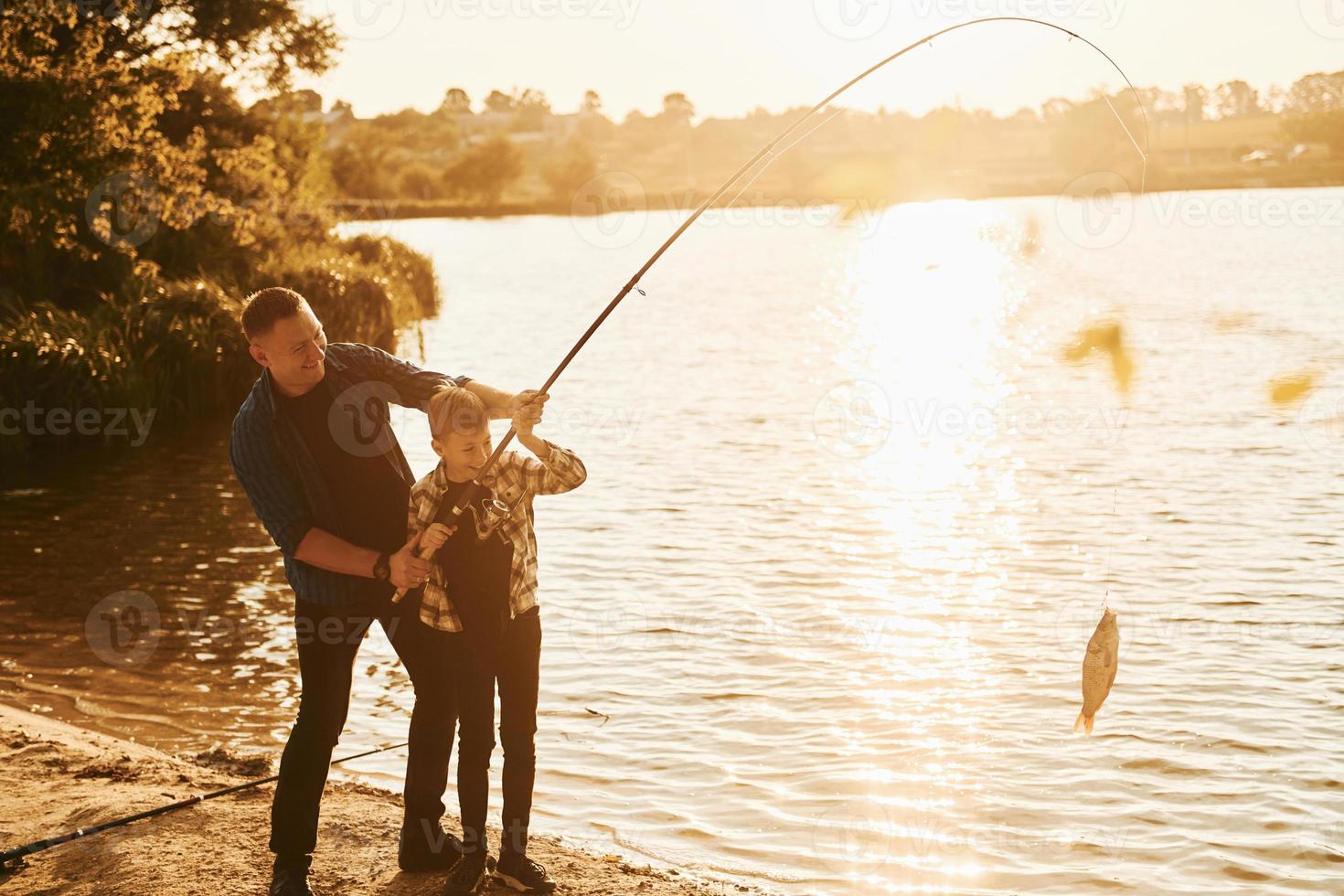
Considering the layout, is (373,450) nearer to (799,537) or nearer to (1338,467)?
(799,537)

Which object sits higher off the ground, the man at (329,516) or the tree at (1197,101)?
the tree at (1197,101)

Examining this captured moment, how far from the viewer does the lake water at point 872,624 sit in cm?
649

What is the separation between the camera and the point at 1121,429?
61.5ft

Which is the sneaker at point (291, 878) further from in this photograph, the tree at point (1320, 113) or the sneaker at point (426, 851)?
the tree at point (1320, 113)

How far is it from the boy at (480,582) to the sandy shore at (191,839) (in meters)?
0.55

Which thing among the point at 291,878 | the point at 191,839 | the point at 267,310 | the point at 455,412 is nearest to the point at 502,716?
the point at 291,878

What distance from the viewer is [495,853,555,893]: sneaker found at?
4.90 m

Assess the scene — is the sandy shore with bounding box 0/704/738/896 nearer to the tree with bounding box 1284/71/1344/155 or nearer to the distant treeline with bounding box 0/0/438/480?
the distant treeline with bounding box 0/0/438/480

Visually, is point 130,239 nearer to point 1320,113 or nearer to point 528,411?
point 528,411

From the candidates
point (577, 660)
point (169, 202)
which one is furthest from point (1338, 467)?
point (169, 202)

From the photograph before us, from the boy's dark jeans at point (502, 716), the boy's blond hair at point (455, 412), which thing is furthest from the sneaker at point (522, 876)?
the boy's blond hair at point (455, 412)

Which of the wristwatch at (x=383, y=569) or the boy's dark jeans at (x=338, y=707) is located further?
the boy's dark jeans at (x=338, y=707)

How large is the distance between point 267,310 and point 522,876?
7.39ft

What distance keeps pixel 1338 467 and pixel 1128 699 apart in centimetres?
861
